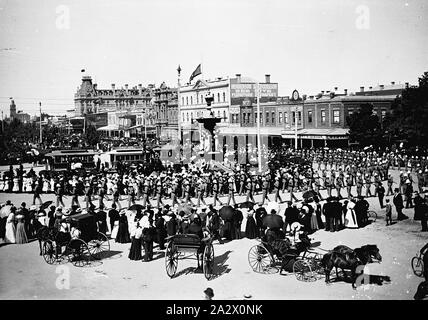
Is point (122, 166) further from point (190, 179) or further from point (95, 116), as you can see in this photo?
point (95, 116)

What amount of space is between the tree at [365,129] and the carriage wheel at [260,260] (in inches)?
1386

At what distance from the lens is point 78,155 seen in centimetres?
3875

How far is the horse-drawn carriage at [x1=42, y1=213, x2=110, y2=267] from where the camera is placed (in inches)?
524

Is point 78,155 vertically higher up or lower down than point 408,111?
lower down

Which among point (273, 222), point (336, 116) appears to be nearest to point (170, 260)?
point (273, 222)

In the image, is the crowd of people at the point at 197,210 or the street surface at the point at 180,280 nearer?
the street surface at the point at 180,280

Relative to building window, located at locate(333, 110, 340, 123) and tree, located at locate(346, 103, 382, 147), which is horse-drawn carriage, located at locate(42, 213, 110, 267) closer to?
tree, located at locate(346, 103, 382, 147)

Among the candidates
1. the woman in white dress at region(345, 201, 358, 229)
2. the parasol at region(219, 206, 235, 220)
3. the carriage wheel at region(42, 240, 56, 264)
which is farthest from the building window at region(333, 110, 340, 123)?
the carriage wheel at region(42, 240, 56, 264)

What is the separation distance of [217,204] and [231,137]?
45.1 metres

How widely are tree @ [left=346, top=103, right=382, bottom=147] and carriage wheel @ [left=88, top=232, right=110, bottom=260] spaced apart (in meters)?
36.2

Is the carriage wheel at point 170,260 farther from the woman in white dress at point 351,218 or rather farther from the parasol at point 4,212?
the parasol at point 4,212

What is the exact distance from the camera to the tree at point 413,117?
3234cm

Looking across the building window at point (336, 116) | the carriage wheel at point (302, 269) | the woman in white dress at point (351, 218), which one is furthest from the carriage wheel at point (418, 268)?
the building window at point (336, 116)
